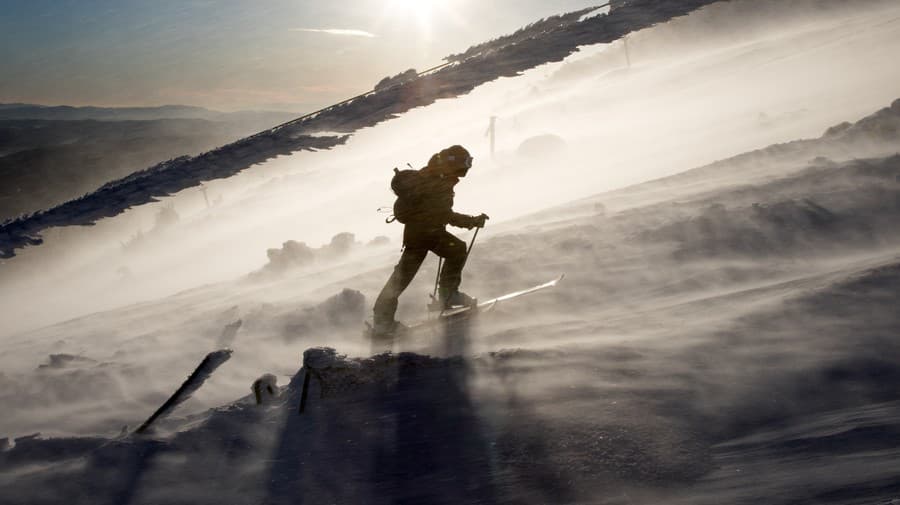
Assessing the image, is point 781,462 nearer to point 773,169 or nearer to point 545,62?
point 545,62

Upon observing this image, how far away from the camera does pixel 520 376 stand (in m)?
4.46

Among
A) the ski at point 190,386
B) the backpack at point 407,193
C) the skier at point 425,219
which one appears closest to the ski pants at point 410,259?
the skier at point 425,219

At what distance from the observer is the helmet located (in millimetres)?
6355

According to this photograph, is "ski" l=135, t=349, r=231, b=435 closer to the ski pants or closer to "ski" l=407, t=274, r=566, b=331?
the ski pants

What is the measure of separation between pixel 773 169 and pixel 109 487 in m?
10.5

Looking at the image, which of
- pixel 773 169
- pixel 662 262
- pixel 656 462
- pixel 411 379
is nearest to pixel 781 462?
pixel 656 462

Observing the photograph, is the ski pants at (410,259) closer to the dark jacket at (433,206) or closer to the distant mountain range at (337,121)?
the dark jacket at (433,206)

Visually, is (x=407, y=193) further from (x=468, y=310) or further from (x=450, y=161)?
(x=468, y=310)

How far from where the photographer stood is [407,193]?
639 centimetres

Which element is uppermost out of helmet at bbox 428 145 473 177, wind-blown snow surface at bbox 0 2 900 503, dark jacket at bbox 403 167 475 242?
helmet at bbox 428 145 473 177

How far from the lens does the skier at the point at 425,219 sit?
637 centimetres

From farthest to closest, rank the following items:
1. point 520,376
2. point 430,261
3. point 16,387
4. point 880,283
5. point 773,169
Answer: point 773,169 < point 430,261 < point 16,387 < point 880,283 < point 520,376

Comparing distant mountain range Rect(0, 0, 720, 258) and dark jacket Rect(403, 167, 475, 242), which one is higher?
distant mountain range Rect(0, 0, 720, 258)

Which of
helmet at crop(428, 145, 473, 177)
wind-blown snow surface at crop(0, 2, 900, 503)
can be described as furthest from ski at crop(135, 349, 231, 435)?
helmet at crop(428, 145, 473, 177)
